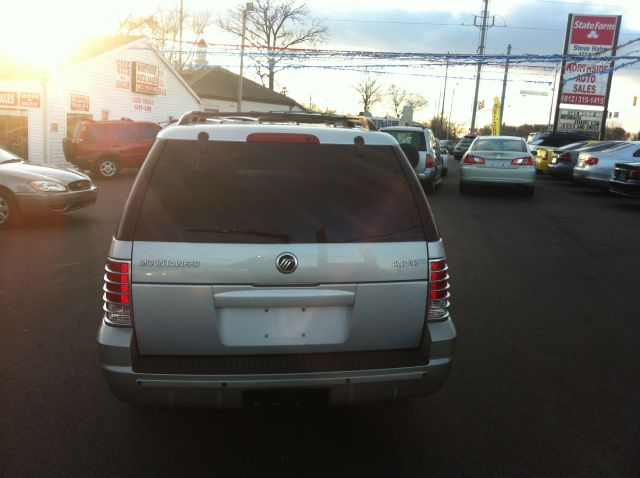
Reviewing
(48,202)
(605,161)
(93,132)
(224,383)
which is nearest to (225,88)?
(93,132)

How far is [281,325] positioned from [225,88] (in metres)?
53.0

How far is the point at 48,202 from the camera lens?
9992 millimetres

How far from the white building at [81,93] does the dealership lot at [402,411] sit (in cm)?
1656

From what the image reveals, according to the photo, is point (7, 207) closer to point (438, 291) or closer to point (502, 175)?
point (438, 291)

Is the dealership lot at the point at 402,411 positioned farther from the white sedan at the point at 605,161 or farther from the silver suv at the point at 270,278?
the white sedan at the point at 605,161

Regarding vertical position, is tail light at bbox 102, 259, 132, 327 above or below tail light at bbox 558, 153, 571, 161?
below

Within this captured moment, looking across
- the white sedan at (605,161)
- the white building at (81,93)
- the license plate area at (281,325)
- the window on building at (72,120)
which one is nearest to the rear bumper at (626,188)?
the white sedan at (605,161)

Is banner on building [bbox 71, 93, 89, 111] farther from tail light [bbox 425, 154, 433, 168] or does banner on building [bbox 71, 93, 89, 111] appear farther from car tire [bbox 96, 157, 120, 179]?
tail light [bbox 425, 154, 433, 168]

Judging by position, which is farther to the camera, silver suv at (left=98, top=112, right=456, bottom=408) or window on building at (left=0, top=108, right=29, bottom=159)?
window on building at (left=0, top=108, right=29, bottom=159)

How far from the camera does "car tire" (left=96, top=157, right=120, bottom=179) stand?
20.2 meters

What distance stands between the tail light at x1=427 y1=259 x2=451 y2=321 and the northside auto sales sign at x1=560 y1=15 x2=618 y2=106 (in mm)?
39250

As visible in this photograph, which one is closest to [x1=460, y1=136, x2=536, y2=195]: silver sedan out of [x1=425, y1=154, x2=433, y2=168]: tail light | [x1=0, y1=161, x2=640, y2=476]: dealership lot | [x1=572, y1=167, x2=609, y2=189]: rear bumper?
[x1=425, y1=154, x2=433, y2=168]: tail light

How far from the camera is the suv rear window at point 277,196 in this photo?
2938mm

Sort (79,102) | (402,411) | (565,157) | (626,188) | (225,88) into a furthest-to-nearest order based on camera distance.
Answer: (225,88) → (79,102) → (565,157) → (626,188) → (402,411)
